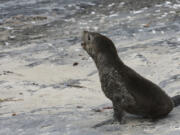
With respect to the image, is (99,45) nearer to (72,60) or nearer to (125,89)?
(125,89)

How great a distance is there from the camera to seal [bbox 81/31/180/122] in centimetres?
544

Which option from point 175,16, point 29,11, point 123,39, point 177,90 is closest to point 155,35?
point 123,39

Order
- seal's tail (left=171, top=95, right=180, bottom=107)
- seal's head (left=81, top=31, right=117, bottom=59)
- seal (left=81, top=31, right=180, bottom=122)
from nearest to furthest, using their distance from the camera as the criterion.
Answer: seal (left=81, top=31, right=180, bottom=122)
seal's head (left=81, top=31, right=117, bottom=59)
seal's tail (left=171, top=95, right=180, bottom=107)

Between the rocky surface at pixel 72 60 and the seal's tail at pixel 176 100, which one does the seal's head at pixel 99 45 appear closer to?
the rocky surface at pixel 72 60

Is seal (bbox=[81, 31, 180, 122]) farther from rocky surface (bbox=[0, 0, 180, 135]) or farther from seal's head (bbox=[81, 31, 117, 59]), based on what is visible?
rocky surface (bbox=[0, 0, 180, 135])

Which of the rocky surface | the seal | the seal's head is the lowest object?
the rocky surface

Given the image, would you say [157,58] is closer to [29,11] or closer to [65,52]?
[65,52]

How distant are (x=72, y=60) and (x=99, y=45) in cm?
534

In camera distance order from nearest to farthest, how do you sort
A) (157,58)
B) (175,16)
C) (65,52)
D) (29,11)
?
(157,58), (65,52), (175,16), (29,11)

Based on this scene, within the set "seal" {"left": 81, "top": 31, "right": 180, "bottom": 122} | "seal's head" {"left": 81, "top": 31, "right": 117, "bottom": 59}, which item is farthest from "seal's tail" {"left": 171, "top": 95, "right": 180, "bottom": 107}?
"seal's head" {"left": 81, "top": 31, "right": 117, "bottom": 59}

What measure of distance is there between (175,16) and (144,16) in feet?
3.49

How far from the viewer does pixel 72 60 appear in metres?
11.0

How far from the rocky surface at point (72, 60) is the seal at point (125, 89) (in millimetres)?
137

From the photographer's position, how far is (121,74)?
554 centimetres
